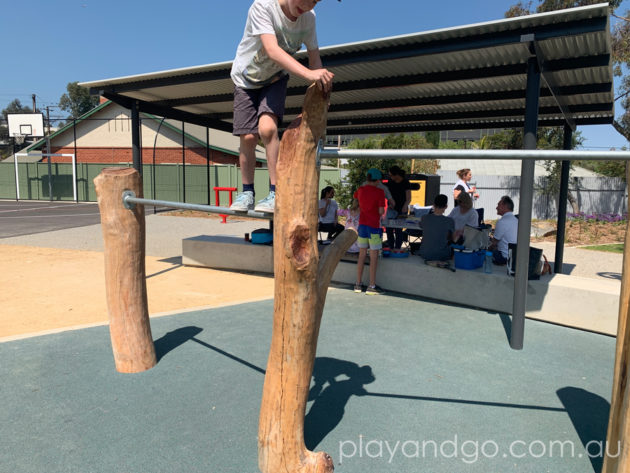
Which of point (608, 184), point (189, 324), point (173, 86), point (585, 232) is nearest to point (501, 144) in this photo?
point (608, 184)

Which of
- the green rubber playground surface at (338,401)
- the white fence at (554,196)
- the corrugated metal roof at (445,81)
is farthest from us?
the white fence at (554,196)

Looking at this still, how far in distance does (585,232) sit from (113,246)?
51.7 ft

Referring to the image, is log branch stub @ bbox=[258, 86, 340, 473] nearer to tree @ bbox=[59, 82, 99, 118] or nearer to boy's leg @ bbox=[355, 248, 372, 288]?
boy's leg @ bbox=[355, 248, 372, 288]

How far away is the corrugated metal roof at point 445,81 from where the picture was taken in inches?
179

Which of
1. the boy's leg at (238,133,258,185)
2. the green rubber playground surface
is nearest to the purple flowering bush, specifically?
the green rubber playground surface

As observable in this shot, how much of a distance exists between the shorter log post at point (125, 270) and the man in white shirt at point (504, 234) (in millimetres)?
4697

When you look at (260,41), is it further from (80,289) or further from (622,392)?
(80,289)

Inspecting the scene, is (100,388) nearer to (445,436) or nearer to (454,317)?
(445,436)

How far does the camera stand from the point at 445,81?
19.9ft

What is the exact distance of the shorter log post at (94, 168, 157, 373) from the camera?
11.6ft

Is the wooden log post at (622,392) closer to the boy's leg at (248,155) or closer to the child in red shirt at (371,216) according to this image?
the boy's leg at (248,155)

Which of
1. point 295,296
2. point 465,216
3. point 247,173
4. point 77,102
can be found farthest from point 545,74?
point 77,102

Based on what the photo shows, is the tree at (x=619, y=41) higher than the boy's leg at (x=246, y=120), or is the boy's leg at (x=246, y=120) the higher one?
the tree at (x=619, y=41)
